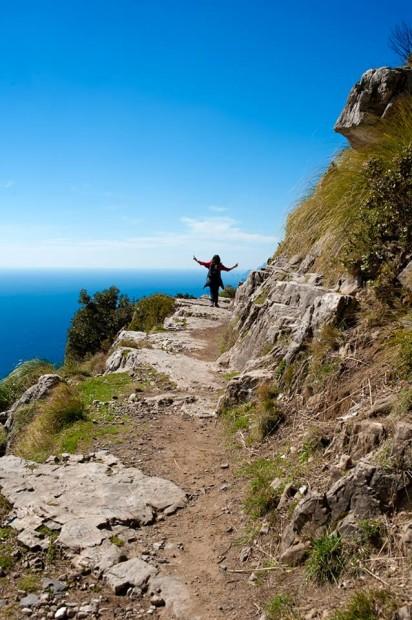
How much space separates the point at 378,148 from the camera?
11070mm

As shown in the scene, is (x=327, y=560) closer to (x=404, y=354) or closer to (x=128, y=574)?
(x=128, y=574)

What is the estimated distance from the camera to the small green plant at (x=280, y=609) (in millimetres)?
4368

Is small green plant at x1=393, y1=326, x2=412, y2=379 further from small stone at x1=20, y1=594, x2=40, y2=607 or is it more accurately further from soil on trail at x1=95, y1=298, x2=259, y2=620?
small stone at x1=20, y1=594, x2=40, y2=607

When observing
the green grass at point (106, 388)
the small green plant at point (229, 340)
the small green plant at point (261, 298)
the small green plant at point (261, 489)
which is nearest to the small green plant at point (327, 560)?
the small green plant at point (261, 489)

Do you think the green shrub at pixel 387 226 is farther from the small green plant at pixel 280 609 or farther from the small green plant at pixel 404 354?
the small green plant at pixel 280 609

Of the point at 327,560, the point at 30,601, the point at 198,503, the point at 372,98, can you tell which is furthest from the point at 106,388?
the point at 372,98

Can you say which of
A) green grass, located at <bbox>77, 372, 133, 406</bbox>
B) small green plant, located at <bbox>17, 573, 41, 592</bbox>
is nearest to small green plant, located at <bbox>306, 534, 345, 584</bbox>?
small green plant, located at <bbox>17, 573, 41, 592</bbox>

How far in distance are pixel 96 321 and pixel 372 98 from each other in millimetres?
30970

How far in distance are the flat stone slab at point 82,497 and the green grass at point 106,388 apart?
3686 mm

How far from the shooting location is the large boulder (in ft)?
37.1

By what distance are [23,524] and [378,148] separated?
1068cm

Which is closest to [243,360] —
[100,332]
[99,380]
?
[99,380]

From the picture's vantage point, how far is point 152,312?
26.8 metres

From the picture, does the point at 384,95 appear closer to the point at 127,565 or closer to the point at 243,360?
the point at 243,360
